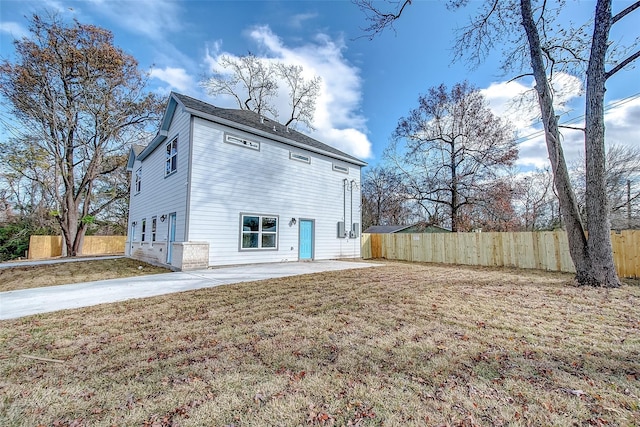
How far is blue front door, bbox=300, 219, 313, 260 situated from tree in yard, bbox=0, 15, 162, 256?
13.3m

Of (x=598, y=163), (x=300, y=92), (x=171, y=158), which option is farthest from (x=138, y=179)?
(x=598, y=163)

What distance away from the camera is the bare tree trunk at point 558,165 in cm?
674

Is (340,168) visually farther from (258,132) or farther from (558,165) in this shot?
(558,165)

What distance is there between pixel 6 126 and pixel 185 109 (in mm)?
11978

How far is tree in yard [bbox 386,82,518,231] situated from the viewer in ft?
49.2

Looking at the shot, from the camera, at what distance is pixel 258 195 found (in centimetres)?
1088

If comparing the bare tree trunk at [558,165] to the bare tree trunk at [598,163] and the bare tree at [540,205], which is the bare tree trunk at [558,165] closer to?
the bare tree trunk at [598,163]

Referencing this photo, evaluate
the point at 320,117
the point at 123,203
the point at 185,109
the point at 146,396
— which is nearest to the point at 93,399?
the point at 146,396

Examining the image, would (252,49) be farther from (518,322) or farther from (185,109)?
(518,322)

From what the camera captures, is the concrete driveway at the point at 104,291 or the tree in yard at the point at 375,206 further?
the tree in yard at the point at 375,206

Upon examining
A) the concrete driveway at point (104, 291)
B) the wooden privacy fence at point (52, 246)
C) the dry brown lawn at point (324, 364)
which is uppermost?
the wooden privacy fence at point (52, 246)

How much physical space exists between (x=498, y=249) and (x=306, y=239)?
787 cm

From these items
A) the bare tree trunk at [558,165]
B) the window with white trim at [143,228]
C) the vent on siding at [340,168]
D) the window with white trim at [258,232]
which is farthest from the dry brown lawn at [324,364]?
the window with white trim at [143,228]

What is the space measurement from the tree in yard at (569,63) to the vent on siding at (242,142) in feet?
18.4
